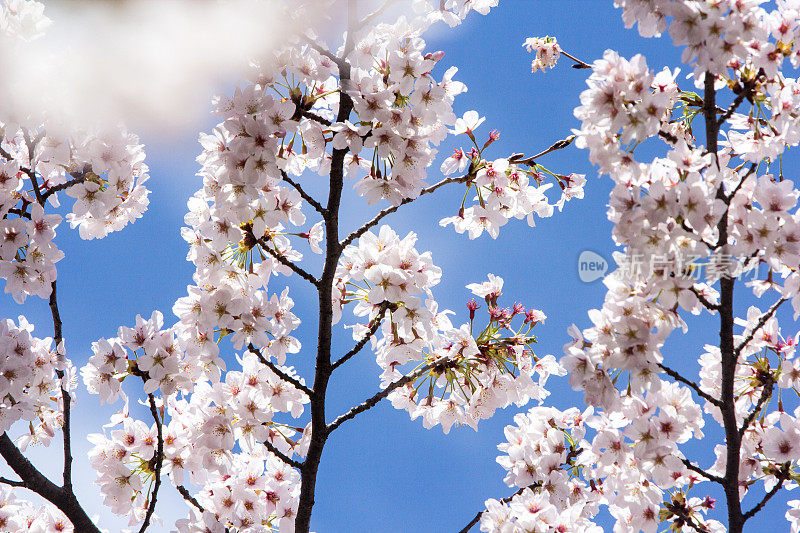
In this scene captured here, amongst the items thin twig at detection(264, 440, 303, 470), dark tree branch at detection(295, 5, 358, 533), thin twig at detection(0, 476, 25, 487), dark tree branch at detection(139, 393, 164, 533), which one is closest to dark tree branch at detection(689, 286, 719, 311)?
dark tree branch at detection(295, 5, 358, 533)

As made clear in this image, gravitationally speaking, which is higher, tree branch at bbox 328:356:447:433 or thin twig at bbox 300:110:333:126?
thin twig at bbox 300:110:333:126

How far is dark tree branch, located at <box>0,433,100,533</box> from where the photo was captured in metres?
4.67

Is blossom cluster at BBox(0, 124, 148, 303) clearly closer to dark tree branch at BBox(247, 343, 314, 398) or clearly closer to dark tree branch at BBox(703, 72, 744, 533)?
dark tree branch at BBox(247, 343, 314, 398)

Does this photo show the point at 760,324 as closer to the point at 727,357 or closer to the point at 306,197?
the point at 727,357

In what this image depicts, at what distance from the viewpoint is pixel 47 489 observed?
467 cm

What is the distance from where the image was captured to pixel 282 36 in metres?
4.21

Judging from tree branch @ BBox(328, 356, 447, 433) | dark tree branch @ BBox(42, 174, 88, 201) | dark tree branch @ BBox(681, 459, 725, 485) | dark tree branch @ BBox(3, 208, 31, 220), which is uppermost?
dark tree branch @ BBox(42, 174, 88, 201)

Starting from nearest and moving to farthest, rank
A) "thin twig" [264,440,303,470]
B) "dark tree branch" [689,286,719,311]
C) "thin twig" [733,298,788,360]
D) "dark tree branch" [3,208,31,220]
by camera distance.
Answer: "dark tree branch" [689,286,719,311] → "thin twig" [733,298,788,360] → "thin twig" [264,440,303,470] → "dark tree branch" [3,208,31,220]

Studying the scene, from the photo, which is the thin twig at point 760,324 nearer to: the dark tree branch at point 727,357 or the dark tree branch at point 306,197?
the dark tree branch at point 727,357

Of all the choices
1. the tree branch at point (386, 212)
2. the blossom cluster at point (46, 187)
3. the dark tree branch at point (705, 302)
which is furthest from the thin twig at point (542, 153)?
the blossom cluster at point (46, 187)

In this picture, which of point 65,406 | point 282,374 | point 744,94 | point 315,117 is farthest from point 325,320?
point 744,94

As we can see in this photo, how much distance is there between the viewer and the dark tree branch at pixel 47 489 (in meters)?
4.67

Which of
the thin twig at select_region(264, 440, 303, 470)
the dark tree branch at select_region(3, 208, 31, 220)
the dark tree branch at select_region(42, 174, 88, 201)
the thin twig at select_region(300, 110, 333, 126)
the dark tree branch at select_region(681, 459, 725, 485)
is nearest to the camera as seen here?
the dark tree branch at select_region(681, 459, 725, 485)

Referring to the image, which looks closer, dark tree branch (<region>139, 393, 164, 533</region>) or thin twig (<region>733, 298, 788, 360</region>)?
thin twig (<region>733, 298, 788, 360</region>)
